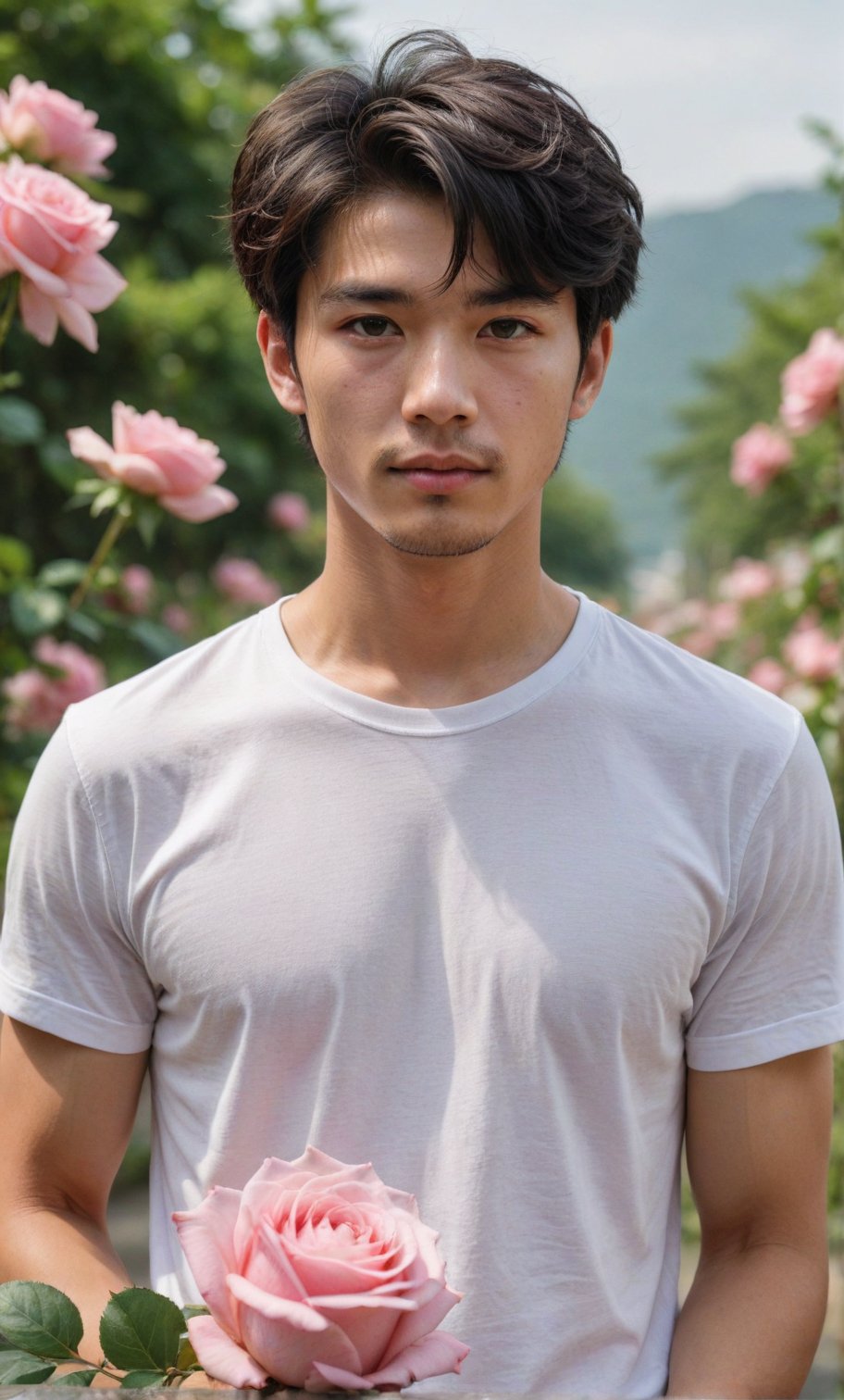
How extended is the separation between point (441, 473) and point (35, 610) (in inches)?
49.5

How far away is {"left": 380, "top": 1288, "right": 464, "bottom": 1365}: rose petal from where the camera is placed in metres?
1.09

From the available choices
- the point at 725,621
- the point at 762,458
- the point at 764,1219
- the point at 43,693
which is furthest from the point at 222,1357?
the point at 725,621

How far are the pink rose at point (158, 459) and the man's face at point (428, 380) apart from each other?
0.60m

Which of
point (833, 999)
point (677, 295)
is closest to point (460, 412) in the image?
point (833, 999)

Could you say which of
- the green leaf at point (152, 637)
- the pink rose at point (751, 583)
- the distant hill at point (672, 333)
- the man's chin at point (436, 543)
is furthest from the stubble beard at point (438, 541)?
the distant hill at point (672, 333)

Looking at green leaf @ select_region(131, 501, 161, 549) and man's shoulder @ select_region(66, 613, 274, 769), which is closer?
man's shoulder @ select_region(66, 613, 274, 769)

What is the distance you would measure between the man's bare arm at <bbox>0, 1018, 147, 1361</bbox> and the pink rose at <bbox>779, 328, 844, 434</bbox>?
2.59 meters

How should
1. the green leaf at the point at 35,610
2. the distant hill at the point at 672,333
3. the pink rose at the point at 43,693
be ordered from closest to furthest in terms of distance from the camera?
the green leaf at the point at 35,610, the pink rose at the point at 43,693, the distant hill at the point at 672,333

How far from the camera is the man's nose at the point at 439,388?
1467mm

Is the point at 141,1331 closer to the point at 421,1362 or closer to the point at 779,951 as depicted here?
the point at 421,1362

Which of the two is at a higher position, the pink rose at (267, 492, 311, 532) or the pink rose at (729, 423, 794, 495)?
the pink rose at (729, 423, 794, 495)

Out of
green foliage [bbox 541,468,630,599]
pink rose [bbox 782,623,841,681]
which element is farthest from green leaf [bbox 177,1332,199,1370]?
green foliage [bbox 541,468,630,599]

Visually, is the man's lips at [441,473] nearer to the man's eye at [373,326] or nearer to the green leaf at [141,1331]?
the man's eye at [373,326]

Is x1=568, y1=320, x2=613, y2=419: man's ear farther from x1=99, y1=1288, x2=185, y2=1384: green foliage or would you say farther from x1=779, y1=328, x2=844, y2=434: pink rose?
x1=779, y1=328, x2=844, y2=434: pink rose
